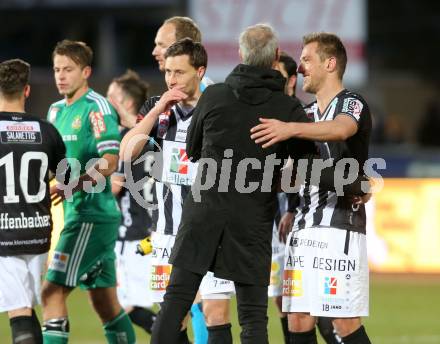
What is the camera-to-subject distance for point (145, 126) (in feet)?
22.7

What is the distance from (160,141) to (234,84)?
1069mm

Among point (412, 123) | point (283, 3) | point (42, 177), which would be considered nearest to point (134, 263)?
point (42, 177)

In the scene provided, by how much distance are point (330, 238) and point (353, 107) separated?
81cm

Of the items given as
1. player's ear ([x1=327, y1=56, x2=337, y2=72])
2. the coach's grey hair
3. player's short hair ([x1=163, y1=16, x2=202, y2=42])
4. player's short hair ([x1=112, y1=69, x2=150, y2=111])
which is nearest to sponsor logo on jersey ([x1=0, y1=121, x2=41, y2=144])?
player's short hair ([x1=163, y1=16, x2=202, y2=42])

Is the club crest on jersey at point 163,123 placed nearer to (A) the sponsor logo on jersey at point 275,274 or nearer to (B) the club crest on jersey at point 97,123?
(B) the club crest on jersey at point 97,123

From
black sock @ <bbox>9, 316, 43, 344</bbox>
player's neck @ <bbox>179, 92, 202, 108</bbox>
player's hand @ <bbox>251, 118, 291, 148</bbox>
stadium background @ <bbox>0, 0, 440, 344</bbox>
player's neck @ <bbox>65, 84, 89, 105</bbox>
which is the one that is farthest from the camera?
stadium background @ <bbox>0, 0, 440, 344</bbox>

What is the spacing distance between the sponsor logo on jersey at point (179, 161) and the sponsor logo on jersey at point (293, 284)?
3.19 feet

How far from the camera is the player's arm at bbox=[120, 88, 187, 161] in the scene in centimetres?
682

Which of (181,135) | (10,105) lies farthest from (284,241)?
(10,105)

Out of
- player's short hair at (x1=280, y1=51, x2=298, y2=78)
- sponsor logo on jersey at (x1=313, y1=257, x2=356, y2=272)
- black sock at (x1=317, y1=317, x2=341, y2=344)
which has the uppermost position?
player's short hair at (x1=280, y1=51, x2=298, y2=78)

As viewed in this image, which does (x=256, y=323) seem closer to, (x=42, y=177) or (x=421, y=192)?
(x=42, y=177)

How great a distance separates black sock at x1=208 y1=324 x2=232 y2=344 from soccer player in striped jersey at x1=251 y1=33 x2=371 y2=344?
17.3 inches

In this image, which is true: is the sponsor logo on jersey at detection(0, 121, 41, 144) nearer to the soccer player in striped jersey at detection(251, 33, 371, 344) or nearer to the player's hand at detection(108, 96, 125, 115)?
the player's hand at detection(108, 96, 125, 115)

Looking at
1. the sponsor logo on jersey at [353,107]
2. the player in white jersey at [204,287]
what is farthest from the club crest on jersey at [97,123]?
the sponsor logo on jersey at [353,107]
